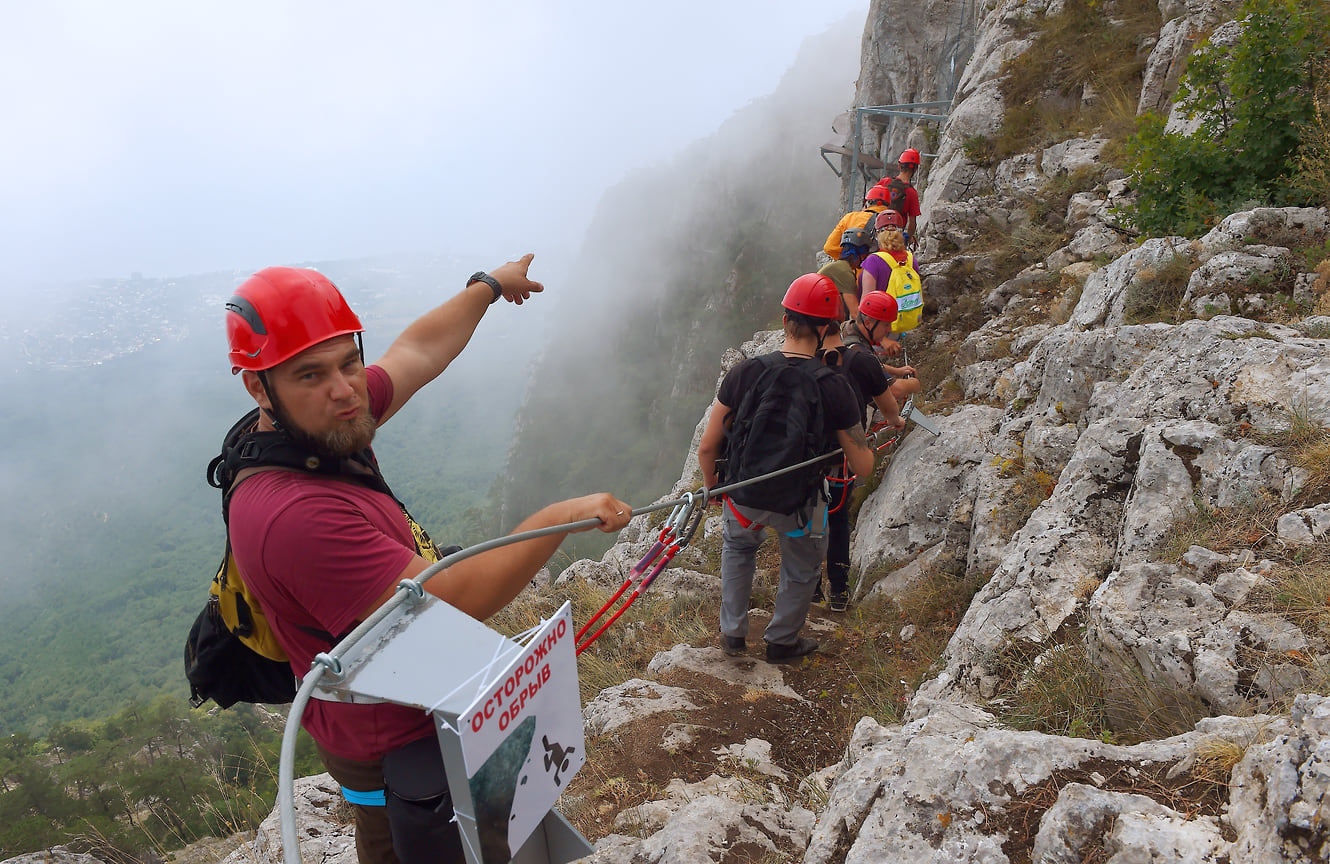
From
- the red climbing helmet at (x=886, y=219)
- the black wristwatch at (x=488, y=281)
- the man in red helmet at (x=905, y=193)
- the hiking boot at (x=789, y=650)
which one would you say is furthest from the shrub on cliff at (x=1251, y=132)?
the black wristwatch at (x=488, y=281)

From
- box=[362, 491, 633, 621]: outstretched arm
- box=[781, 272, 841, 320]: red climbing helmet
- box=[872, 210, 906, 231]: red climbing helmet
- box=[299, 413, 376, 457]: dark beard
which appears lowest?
box=[362, 491, 633, 621]: outstretched arm

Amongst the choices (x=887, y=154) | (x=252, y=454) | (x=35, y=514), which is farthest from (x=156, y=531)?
(x=252, y=454)

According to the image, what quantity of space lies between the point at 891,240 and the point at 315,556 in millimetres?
6507

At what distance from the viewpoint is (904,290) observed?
6.88 m

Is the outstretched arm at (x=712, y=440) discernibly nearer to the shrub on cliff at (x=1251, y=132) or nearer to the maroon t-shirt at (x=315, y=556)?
the maroon t-shirt at (x=315, y=556)

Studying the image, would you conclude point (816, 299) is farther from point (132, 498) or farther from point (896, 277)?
point (132, 498)

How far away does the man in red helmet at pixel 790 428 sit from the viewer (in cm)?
450

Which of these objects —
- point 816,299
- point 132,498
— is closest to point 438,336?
point 816,299

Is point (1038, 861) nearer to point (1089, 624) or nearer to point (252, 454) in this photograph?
point (1089, 624)

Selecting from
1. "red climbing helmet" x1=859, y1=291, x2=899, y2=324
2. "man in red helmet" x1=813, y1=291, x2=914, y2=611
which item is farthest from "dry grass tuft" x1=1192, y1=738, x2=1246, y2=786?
"red climbing helmet" x1=859, y1=291, x2=899, y2=324

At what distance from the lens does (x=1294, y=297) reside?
4340 mm

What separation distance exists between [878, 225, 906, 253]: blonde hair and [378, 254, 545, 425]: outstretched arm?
4.79 meters

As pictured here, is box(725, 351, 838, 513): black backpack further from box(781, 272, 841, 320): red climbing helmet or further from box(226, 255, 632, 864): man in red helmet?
box(226, 255, 632, 864): man in red helmet

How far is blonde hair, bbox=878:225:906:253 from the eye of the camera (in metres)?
6.90
